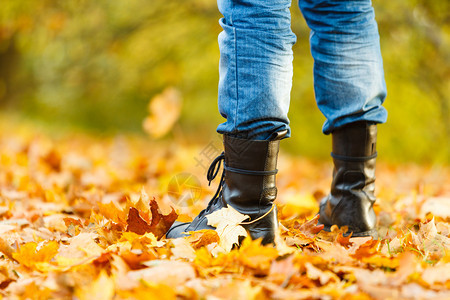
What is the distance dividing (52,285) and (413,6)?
5.21 m

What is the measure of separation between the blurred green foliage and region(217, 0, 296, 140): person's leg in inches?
166

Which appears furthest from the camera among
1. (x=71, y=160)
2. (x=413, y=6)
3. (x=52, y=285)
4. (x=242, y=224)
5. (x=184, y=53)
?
(x=184, y=53)

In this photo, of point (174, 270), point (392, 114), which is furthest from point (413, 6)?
point (174, 270)

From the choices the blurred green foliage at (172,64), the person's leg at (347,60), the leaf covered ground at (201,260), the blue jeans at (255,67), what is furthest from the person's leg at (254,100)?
the blurred green foliage at (172,64)

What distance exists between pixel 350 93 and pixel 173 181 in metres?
1.17

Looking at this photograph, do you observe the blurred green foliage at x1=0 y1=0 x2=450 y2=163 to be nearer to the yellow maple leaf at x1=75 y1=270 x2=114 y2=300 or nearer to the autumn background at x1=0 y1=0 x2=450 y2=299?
the autumn background at x1=0 y1=0 x2=450 y2=299

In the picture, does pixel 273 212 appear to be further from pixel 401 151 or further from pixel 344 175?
pixel 401 151

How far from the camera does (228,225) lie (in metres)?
1.24

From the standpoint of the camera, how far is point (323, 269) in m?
1.09

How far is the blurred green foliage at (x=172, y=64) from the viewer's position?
5.59 meters

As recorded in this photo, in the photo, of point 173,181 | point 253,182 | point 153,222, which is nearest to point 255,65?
point 253,182

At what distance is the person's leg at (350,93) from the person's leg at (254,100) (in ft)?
1.04

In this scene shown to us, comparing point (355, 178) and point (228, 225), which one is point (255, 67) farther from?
point (355, 178)

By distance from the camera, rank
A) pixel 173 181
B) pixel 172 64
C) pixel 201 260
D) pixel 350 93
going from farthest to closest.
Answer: pixel 172 64 → pixel 173 181 → pixel 350 93 → pixel 201 260
